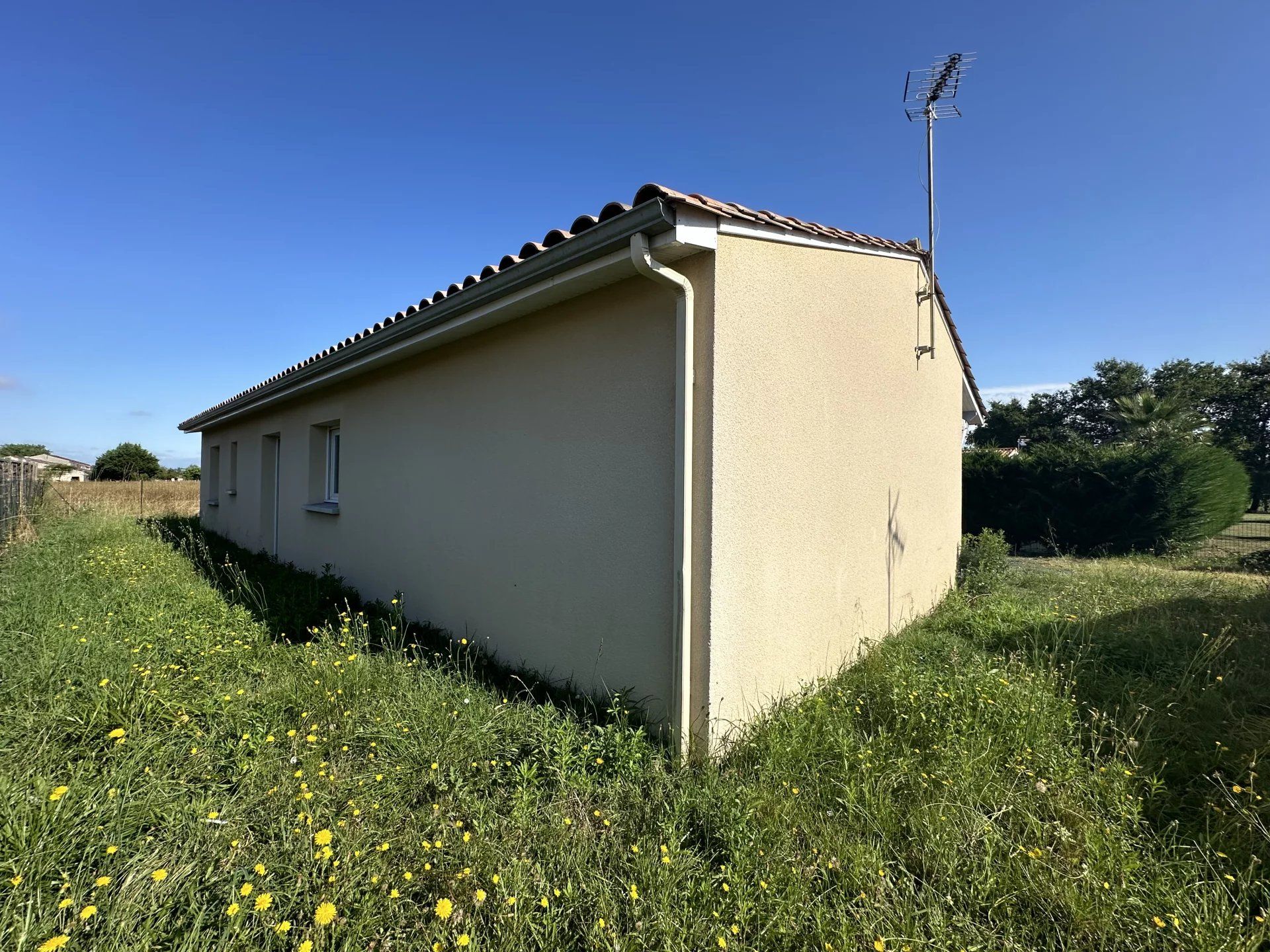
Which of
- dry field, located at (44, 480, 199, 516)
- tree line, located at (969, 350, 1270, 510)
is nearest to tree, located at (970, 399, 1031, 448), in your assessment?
tree line, located at (969, 350, 1270, 510)

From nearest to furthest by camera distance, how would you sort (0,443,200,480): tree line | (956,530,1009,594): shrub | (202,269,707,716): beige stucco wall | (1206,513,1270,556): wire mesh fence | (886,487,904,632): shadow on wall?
(202,269,707,716): beige stucco wall, (886,487,904,632): shadow on wall, (956,530,1009,594): shrub, (1206,513,1270,556): wire mesh fence, (0,443,200,480): tree line

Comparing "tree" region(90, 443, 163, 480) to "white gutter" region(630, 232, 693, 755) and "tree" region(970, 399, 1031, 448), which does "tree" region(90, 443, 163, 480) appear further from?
"tree" region(970, 399, 1031, 448)

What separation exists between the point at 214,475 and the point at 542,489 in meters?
13.2

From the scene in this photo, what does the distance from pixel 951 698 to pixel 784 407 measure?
6.50ft

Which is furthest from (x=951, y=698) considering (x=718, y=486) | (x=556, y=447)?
(x=556, y=447)

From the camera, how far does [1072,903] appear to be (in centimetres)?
195

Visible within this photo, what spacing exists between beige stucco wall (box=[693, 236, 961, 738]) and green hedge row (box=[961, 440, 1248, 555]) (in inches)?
383

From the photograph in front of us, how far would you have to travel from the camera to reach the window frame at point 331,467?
7625mm

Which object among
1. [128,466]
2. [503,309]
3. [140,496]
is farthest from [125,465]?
[503,309]

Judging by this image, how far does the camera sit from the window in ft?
25.0

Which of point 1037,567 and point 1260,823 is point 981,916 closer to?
point 1260,823

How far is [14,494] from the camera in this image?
8.34 m

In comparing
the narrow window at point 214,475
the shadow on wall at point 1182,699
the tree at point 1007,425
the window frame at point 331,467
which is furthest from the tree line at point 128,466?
the tree at point 1007,425

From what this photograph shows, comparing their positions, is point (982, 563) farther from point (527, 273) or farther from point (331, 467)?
point (331, 467)
